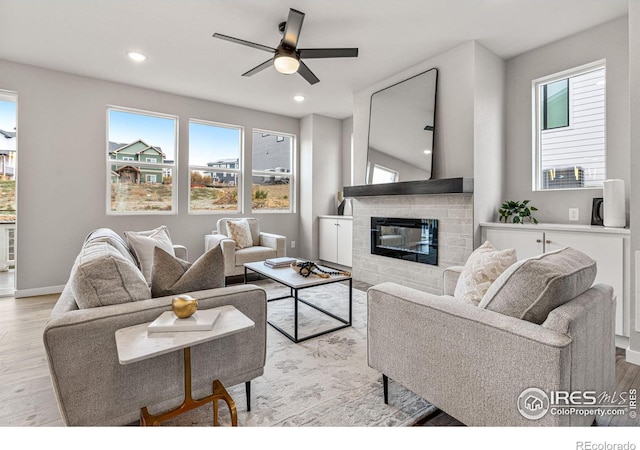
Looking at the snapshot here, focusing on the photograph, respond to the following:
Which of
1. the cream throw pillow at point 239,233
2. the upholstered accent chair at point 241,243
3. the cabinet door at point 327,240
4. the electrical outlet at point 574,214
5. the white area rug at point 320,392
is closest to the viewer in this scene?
the white area rug at point 320,392

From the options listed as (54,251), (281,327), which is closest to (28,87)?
(54,251)

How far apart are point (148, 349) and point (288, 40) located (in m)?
2.39

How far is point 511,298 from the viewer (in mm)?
1245

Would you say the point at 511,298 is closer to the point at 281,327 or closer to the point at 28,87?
the point at 281,327

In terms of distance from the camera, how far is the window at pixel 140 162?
13.8 ft

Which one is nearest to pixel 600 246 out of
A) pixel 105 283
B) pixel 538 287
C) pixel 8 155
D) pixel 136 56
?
pixel 538 287

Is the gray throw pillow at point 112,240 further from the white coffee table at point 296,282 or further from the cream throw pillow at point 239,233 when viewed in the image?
the cream throw pillow at point 239,233

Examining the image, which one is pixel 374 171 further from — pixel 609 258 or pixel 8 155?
pixel 8 155

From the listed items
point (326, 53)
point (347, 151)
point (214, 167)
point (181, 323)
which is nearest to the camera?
point (181, 323)

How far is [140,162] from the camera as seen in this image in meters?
4.38

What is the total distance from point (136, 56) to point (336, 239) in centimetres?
351

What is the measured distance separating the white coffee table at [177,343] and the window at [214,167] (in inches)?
148

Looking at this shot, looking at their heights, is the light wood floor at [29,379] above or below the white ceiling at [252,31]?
below

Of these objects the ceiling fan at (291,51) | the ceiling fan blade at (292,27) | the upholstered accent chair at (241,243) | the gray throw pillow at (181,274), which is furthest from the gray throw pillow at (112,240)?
the ceiling fan blade at (292,27)
